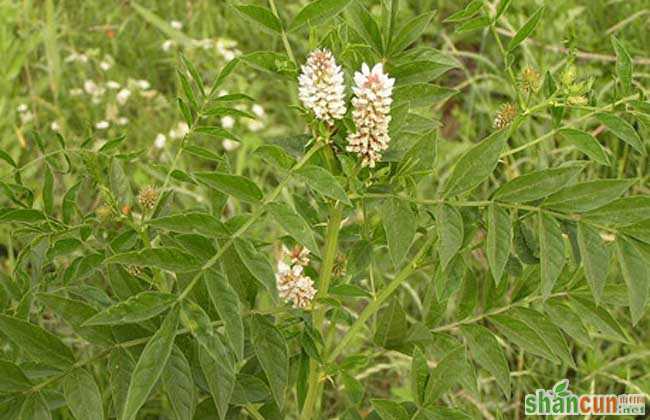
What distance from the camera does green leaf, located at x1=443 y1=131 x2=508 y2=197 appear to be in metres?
1.10

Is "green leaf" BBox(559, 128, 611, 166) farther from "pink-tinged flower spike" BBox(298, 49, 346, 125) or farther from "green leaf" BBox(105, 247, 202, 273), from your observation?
"green leaf" BBox(105, 247, 202, 273)

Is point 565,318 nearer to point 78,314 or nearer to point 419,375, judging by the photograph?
point 419,375

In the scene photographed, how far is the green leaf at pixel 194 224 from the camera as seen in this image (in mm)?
1039

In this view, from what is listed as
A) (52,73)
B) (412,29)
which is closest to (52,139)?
(52,73)

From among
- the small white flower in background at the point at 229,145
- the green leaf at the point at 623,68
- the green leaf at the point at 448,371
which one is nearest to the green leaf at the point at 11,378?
the green leaf at the point at 448,371

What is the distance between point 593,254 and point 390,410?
1.00 feet

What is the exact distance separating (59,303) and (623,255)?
2.17 ft

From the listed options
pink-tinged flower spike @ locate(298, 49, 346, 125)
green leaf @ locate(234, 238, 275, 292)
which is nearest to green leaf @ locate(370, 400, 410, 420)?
green leaf @ locate(234, 238, 275, 292)

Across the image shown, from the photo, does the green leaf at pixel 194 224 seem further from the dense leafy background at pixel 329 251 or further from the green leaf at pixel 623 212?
the green leaf at pixel 623 212

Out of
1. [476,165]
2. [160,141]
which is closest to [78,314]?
[476,165]

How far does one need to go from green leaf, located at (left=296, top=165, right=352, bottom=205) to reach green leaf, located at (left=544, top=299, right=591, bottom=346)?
0.39m

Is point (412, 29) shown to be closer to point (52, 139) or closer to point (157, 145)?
point (157, 145)

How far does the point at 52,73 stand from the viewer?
9.52 ft

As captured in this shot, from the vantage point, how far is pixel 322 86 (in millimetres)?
1031
